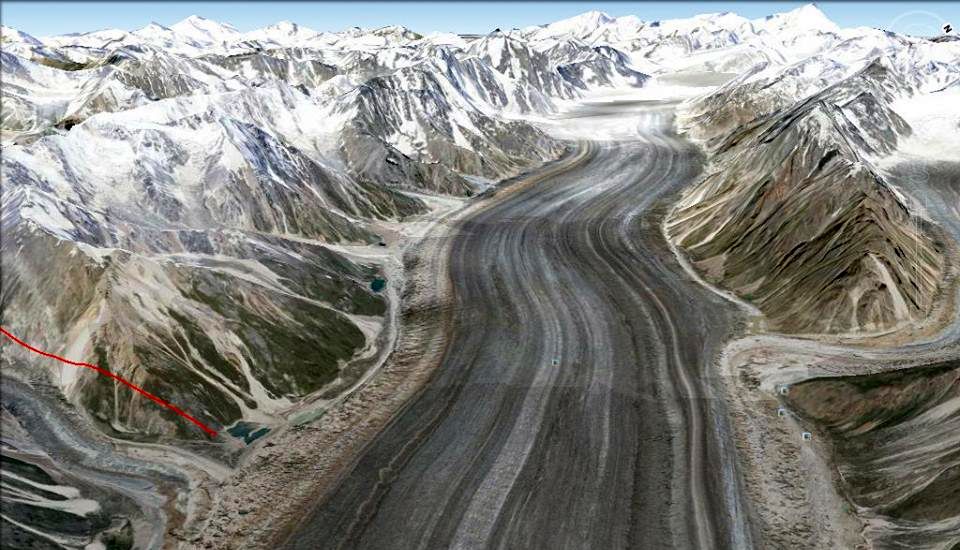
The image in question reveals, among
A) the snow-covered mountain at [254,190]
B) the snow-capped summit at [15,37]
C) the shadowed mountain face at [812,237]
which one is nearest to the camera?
the snow-covered mountain at [254,190]

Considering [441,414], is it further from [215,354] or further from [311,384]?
[215,354]

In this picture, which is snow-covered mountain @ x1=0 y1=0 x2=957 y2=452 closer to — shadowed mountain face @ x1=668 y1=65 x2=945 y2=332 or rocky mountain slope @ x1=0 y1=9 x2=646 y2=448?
rocky mountain slope @ x1=0 y1=9 x2=646 y2=448

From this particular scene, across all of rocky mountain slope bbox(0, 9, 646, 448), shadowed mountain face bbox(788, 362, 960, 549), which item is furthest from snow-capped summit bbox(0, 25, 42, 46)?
shadowed mountain face bbox(788, 362, 960, 549)

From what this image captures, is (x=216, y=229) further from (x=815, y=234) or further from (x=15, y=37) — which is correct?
(x=15, y=37)

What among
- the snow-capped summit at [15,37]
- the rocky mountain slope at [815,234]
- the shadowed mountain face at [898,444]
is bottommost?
the shadowed mountain face at [898,444]

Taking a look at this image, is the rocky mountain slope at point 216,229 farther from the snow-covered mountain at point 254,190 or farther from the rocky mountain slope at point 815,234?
the rocky mountain slope at point 815,234

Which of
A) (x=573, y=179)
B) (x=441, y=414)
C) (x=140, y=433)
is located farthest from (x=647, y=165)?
(x=140, y=433)

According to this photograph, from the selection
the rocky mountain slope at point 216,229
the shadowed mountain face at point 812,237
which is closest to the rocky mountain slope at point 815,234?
the shadowed mountain face at point 812,237
